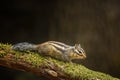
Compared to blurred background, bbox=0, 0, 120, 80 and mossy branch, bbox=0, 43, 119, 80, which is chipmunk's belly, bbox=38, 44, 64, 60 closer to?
mossy branch, bbox=0, 43, 119, 80

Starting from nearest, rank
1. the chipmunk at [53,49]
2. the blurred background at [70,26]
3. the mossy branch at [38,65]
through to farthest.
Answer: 1. the mossy branch at [38,65]
2. the chipmunk at [53,49]
3. the blurred background at [70,26]

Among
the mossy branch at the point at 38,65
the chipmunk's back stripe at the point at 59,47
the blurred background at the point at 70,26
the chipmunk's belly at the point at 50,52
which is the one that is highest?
the blurred background at the point at 70,26

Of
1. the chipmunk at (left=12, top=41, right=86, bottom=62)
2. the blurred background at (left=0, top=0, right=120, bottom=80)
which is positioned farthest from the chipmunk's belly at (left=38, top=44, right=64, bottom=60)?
the blurred background at (left=0, top=0, right=120, bottom=80)

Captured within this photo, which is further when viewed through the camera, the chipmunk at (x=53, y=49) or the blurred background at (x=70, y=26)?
the blurred background at (x=70, y=26)

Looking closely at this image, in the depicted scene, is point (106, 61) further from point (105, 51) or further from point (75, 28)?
point (75, 28)

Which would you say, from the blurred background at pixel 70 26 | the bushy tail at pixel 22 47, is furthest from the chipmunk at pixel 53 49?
the blurred background at pixel 70 26

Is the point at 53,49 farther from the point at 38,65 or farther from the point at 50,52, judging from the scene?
the point at 38,65

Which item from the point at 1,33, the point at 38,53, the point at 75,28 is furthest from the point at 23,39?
the point at 38,53

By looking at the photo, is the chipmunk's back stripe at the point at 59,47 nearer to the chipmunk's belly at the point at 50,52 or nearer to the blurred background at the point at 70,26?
the chipmunk's belly at the point at 50,52

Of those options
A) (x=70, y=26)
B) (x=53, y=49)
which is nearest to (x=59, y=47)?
(x=53, y=49)
